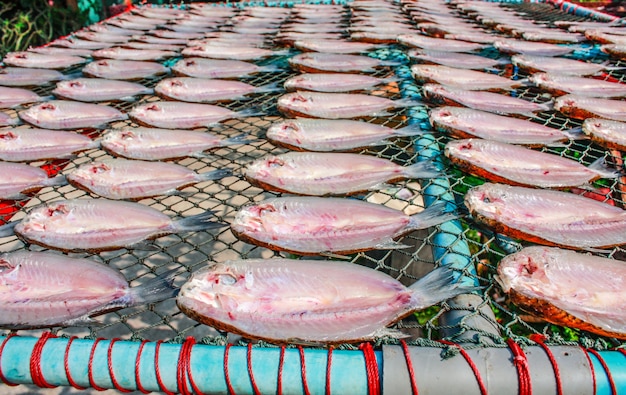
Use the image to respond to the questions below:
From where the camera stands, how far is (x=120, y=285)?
6.00ft

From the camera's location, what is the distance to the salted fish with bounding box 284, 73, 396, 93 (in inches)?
145

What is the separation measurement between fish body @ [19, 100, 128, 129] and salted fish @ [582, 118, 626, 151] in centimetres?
352

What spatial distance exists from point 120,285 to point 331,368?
104 cm

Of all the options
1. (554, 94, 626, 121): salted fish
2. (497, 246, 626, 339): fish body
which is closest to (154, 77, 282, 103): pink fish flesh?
(554, 94, 626, 121): salted fish

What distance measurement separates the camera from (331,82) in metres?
3.72

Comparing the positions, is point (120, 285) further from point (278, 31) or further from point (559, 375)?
point (278, 31)

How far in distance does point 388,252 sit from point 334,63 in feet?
8.51

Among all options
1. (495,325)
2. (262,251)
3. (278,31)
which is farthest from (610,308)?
(278,31)

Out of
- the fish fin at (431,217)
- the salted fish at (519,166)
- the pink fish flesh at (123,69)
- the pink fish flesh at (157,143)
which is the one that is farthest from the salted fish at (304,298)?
the pink fish flesh at (123,69)

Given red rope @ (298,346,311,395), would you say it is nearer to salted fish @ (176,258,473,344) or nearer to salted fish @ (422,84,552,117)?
salted fish @ (176,258,473,344)

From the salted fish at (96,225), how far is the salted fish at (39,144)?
788 millimetres

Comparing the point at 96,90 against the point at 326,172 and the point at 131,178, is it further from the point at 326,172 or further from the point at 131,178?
the point at 326,172

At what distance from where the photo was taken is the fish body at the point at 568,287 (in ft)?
5.15

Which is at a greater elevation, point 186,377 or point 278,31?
point 278,31
